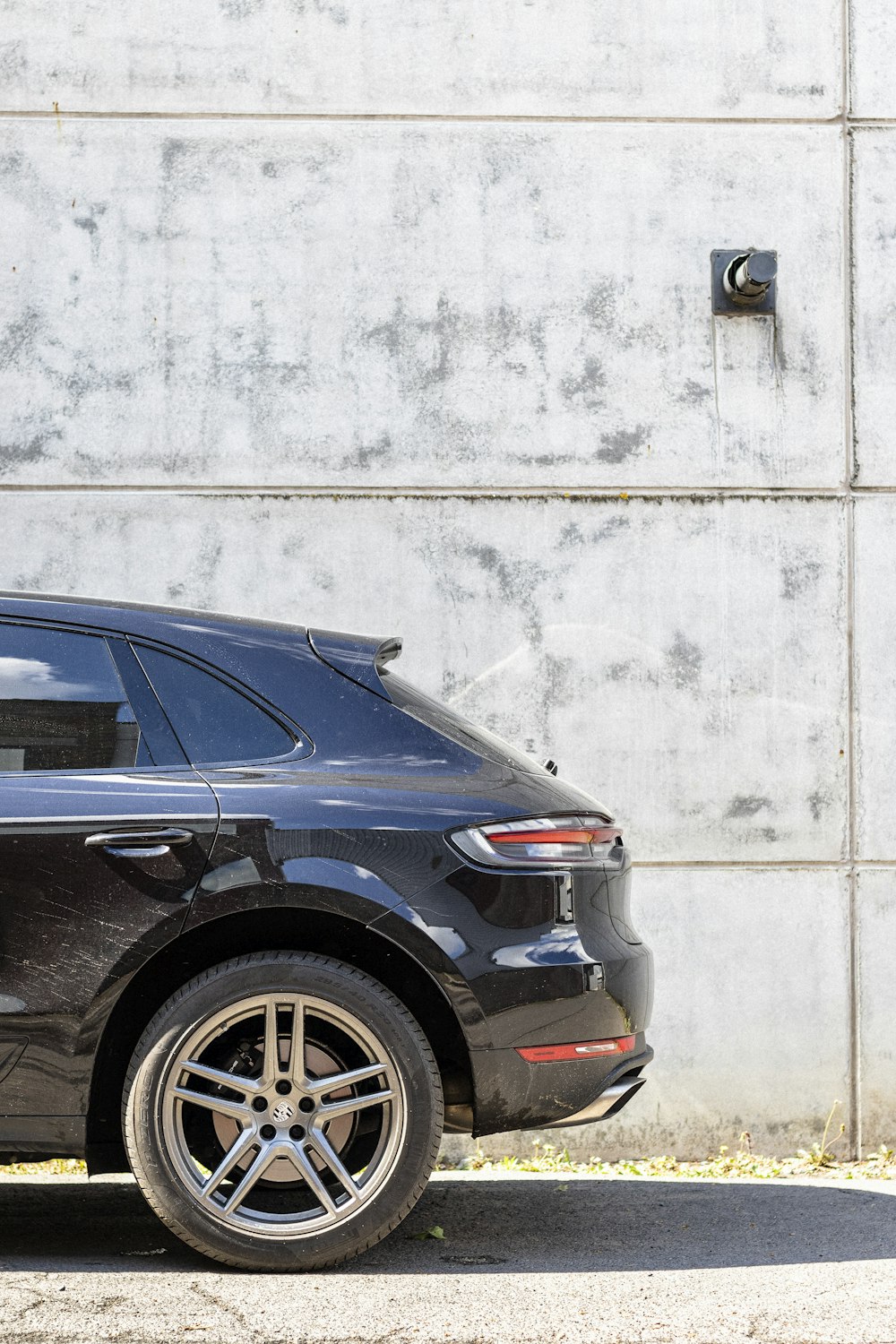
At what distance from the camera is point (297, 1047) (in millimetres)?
3486

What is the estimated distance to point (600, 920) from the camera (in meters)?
3.72

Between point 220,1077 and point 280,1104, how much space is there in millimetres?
174

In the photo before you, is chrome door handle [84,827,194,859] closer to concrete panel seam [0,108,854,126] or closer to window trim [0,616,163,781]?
window trim [0,616,163,781]

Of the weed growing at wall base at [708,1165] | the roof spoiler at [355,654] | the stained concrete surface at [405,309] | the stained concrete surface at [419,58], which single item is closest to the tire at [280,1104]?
the roof spoiler at [355,654]

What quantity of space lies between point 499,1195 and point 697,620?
2.59 metres

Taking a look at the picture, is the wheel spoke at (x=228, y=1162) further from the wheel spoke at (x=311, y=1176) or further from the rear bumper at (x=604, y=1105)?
the rear bumper at (x=604, y=1105)

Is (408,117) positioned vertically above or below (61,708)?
above

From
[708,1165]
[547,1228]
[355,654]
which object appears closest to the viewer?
[355,654]

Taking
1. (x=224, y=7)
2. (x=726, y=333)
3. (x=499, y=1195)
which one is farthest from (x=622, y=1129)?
(x=224, y=7)

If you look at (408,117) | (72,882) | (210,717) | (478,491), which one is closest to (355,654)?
(210,717)

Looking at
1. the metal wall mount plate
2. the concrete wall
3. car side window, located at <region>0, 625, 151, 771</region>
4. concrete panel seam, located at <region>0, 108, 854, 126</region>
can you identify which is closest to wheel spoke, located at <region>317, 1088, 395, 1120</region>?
car side window, located at <region>0, 625, 151, 771</region>

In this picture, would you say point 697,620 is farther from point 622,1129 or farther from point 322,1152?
point 322,1152

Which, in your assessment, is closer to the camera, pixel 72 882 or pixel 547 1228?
pixel 72 882

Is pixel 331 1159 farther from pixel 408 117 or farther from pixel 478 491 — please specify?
pixel 408 117
